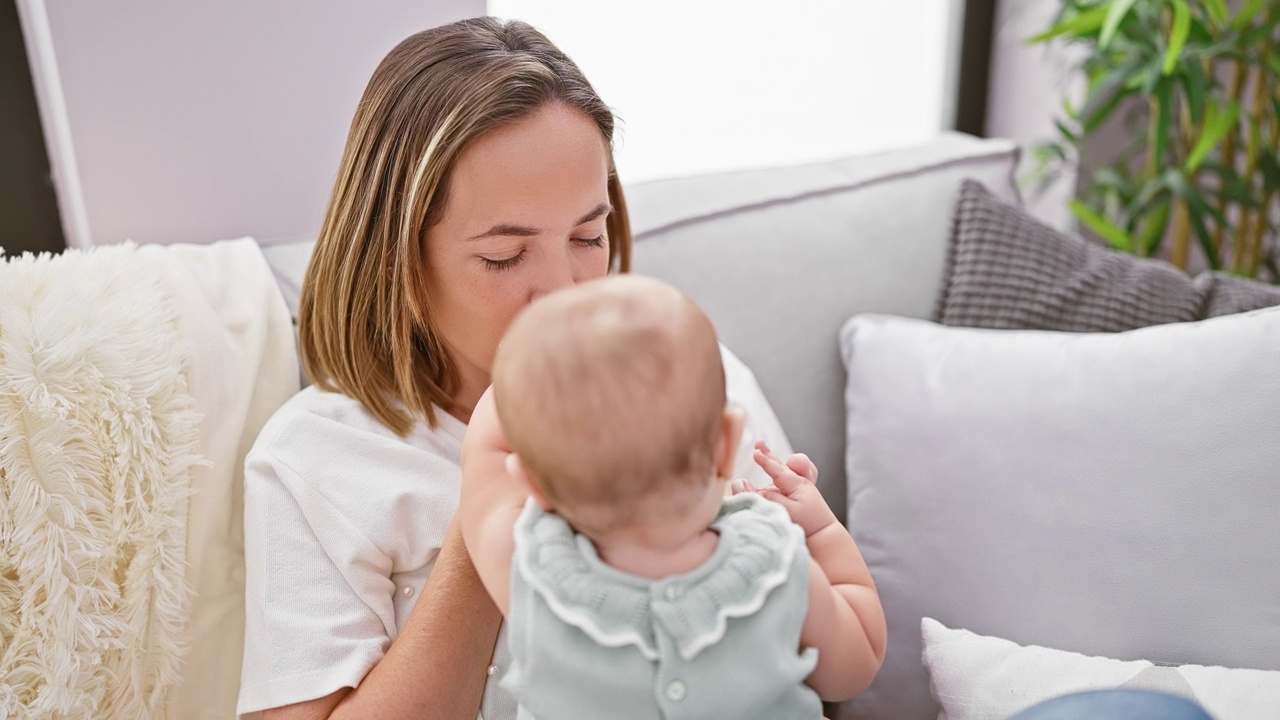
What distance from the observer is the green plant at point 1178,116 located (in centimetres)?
205

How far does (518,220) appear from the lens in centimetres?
96

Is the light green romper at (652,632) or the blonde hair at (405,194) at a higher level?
the blonde hair at (405,194)

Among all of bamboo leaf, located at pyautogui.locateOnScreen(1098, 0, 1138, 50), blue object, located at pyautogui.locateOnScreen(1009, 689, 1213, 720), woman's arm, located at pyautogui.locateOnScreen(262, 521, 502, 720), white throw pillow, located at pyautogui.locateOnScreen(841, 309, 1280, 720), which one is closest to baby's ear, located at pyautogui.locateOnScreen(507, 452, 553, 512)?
woman's arm, located at pyautogui.locateOnScreen(262, 521, 502, 720)

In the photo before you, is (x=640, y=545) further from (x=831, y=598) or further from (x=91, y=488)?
(x=91, y=488)

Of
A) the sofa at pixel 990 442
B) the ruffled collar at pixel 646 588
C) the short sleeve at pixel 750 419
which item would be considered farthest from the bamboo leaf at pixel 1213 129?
the ruffled collar at pixel 646 588

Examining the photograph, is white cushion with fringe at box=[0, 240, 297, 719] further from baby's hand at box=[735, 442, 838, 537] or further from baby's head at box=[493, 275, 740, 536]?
baby's hand at box=[735, 442, 838, 537]

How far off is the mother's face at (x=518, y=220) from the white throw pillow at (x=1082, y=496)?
536 mm

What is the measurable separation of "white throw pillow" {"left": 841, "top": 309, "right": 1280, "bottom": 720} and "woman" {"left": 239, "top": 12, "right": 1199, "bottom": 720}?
53cm

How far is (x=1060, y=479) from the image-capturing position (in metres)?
1.15

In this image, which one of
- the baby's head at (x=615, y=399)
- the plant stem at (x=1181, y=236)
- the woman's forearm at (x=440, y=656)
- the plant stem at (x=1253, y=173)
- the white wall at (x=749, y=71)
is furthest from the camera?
the plant stem at (x=1181, y=236)

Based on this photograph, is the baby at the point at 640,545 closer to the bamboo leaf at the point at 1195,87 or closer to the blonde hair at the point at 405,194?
the blonde hair at the point at 405,194

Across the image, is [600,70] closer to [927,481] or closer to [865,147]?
[865,147]

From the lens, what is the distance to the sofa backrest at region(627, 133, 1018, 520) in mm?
1448

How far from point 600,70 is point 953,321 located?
0.81m
